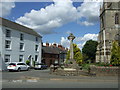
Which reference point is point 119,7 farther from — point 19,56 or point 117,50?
point 19,56

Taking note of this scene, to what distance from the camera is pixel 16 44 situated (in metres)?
34.8

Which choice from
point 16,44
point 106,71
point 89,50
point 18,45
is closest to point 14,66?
point 16,44

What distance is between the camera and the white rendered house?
3138cm

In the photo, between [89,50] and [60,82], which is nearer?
[60,82]

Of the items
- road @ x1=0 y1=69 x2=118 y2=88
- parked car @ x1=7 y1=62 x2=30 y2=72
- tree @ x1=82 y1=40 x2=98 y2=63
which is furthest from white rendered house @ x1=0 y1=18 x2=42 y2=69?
tree @ x1=82 y1=40 x2=98 y2=63

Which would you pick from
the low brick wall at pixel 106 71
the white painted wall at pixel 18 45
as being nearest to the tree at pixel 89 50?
the white painted wall at pixel 18 45

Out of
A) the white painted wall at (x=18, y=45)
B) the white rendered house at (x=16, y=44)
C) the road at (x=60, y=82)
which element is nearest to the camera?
the road at (x=60, y=82)

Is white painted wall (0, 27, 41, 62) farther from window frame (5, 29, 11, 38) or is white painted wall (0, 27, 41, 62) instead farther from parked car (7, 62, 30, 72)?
parked car (7, 62, 30, 72)

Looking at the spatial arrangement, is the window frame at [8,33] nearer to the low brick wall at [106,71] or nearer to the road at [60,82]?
the road at [60,82]

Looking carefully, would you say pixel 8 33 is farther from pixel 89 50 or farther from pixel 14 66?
pixel 89 50

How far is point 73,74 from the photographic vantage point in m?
18.9

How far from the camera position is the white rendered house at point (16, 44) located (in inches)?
1236

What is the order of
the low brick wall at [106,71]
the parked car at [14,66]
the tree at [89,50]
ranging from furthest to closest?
the tree at [89,50] < the parked car at [14,66] < the low brick wall at [106,71]

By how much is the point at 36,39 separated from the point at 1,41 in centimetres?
1360
